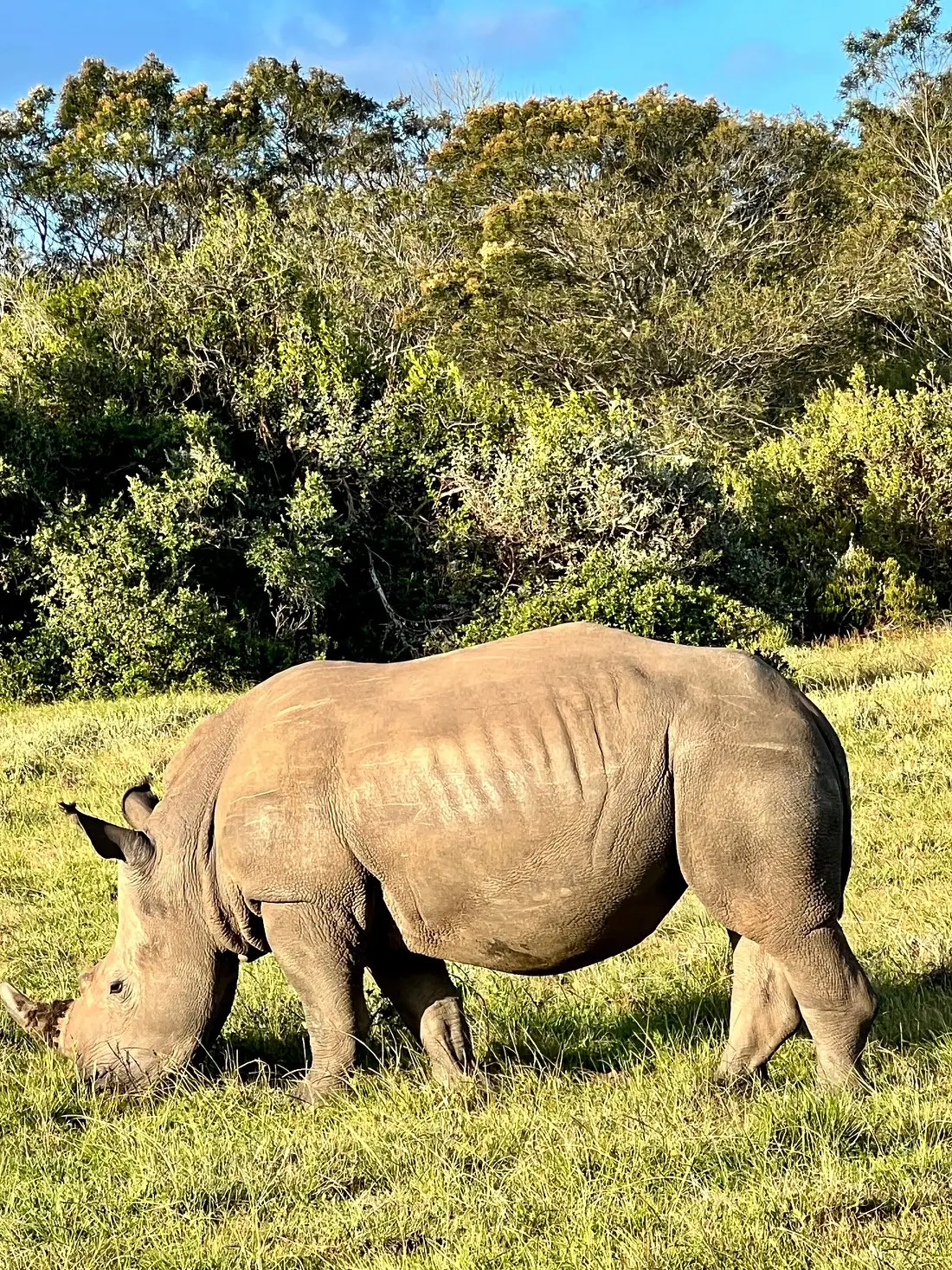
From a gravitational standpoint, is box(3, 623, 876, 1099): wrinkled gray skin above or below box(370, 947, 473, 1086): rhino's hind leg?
above

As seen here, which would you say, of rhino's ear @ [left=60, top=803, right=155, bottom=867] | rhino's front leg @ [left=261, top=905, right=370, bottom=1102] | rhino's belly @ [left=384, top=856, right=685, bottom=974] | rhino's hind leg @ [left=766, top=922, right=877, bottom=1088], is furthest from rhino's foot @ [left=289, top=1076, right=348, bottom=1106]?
rhino's hind leg @ [left=766, top=922, right=877, bottom=1088]

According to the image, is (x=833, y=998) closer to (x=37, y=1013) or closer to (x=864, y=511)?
(x=37, y=1013)

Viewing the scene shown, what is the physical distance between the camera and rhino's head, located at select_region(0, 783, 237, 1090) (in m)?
5.20

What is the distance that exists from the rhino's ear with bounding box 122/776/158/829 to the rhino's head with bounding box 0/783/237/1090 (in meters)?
0.21

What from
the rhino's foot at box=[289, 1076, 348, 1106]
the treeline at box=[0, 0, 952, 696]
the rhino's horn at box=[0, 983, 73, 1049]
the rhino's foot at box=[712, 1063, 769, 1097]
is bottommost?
the rhino's foot at box=[712, 1063, 769, 1097]

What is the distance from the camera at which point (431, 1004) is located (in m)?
5.26

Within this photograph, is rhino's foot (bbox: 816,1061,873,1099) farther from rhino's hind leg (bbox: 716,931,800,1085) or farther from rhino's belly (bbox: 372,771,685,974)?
rhino's belly (bbox: 372,771,685,974)

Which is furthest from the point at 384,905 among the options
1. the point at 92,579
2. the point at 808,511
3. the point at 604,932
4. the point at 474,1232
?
the point at 808,511

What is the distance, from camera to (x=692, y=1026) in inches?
226

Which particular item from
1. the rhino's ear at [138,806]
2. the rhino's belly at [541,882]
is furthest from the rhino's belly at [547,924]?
the rhino's ear at [138,806]

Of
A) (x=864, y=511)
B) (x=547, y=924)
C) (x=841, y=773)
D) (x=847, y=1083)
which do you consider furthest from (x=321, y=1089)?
(x=864, y=511)

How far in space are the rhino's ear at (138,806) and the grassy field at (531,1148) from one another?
109 centimetres

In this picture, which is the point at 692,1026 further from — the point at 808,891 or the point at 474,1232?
the point at 474,1232

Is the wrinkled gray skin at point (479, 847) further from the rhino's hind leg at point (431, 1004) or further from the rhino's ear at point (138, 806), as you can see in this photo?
the rhino's ear at point (138, 806)
